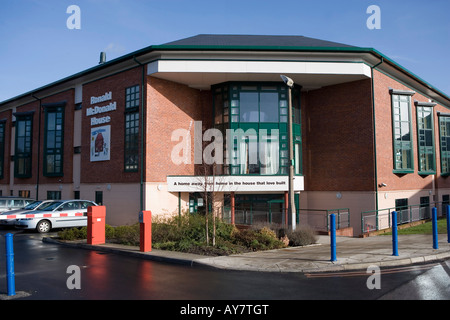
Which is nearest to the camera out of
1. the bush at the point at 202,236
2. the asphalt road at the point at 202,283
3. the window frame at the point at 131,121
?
the asphalt road at the point at 202,283

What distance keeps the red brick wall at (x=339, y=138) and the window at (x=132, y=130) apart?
10.1 m

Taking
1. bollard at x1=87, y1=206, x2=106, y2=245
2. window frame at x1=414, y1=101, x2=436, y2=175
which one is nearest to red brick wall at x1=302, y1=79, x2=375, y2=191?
window frame at x1=414, y1=101, x2=436, y2=175

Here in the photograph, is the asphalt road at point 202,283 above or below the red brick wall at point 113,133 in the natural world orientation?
below

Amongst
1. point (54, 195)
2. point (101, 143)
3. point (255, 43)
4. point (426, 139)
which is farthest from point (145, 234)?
point (426, 139)

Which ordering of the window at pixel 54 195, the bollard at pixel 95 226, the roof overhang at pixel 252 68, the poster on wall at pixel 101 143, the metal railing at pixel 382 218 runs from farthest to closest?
the window at pixel 54 195 → the poster on wall at pixel 101 143 → the roof overhang at pixel 252 68 → the metal railing at pixel 382 218 → the bollard at pixel 95 226

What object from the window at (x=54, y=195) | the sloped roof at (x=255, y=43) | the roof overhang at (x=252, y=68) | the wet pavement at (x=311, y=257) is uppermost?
the sloped roof at (x=255, y=43)

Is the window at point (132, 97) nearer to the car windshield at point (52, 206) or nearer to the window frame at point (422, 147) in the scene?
the car windshield at point (52, 206)

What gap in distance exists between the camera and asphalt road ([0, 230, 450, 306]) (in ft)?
23.4

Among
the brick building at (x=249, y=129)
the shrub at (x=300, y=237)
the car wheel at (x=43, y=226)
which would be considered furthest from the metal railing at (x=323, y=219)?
the car wheel at (x=43, y=226)

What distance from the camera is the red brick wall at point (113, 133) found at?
73.9ft

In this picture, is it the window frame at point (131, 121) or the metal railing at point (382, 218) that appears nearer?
the metal railing at point (382, 218)

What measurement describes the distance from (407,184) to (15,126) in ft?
102

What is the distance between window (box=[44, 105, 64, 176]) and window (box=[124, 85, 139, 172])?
8196 millimetres

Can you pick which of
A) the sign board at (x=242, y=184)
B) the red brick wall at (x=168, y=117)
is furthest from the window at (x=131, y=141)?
the sign board at (x=242, y=184)
